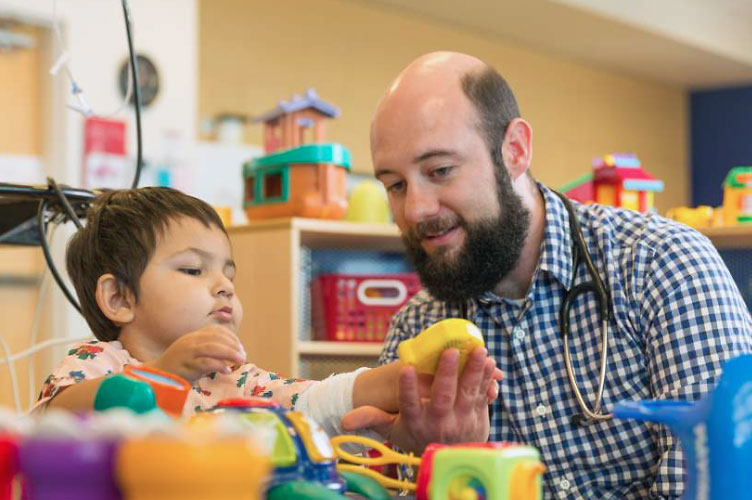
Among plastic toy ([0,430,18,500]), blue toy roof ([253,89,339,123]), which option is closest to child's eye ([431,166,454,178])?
plastic toy ([0,430,18,500])

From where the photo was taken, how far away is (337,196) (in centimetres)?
261

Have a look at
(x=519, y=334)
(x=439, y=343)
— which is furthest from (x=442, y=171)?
(x=439, y=343)

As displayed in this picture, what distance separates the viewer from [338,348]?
2527mm

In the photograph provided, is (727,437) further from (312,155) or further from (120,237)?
(312,155)

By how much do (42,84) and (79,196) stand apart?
2.62 metres

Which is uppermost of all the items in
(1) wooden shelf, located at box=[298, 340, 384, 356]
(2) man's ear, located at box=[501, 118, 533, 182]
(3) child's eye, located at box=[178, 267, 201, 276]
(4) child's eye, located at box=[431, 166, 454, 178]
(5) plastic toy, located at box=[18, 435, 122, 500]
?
(2) man's ear, located at box=[501, 118, 533, 182]

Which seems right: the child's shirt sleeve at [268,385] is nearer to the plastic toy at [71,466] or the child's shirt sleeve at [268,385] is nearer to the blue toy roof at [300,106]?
the plastic toy at [71,466]

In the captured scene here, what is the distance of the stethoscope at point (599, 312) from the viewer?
1.35 meters

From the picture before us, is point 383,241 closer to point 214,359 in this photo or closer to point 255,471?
point 214,359

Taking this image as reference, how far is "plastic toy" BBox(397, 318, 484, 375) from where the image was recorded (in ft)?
2.45

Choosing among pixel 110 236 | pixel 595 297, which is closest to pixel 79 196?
pixel 110 236

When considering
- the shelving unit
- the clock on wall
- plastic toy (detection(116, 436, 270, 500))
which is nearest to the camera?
plastic toy (detection(116, 436, 270, 500))

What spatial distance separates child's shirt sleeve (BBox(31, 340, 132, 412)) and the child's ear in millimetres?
32

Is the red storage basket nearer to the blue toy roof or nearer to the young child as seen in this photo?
the blue toy roof
